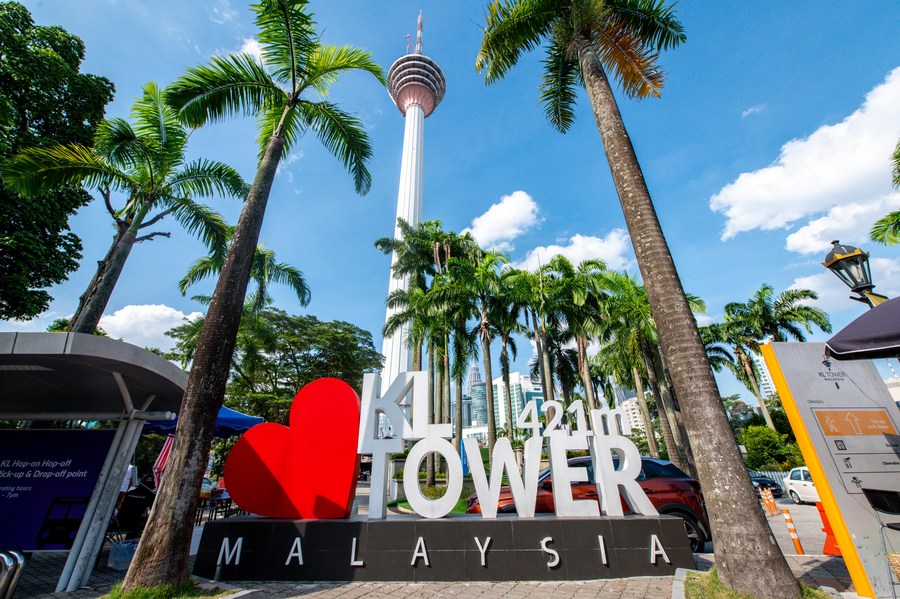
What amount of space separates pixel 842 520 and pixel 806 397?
1357mm

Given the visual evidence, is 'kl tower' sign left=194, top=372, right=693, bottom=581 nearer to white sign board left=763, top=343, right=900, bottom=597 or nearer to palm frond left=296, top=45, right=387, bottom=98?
white sign board left=763, top=343, right=900, bottom=597

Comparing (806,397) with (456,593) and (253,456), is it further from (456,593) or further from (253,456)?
(253,456)

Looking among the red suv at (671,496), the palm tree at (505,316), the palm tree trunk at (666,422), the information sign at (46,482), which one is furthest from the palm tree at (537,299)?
the information sign at (46,482)

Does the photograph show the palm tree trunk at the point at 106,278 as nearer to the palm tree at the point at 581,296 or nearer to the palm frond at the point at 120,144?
the palm frond at the point at 120,144

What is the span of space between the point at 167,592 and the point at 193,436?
165 centimetres

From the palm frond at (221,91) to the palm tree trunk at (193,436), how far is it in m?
3.42

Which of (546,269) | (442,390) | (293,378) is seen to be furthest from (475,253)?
(293,378)

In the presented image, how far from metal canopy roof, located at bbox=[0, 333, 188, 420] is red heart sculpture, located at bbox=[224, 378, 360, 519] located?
153 cm

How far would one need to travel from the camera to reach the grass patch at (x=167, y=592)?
4215 millimetres

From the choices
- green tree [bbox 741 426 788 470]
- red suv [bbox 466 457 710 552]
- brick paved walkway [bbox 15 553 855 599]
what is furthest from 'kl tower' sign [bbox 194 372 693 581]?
green tree [bbox 741 426 788 470]

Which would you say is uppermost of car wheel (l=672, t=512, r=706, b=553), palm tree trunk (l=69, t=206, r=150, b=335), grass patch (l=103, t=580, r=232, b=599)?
palm tree trunk (l=69, t=206, r=150, b=335)

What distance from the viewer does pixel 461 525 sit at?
5.70 meters

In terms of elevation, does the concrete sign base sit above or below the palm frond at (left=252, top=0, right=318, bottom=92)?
below

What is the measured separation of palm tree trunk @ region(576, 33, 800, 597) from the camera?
3.86 m
